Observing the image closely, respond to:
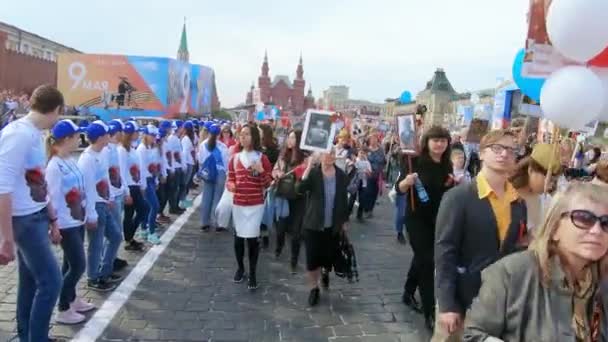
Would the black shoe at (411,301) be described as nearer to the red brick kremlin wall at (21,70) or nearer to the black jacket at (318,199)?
the black jacket at (318,199)

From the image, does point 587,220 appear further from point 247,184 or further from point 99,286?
point 99,286

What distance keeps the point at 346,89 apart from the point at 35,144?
96257 mm

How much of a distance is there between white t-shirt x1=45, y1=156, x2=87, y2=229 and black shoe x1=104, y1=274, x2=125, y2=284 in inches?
53.8

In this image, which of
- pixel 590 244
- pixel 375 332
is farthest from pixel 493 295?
pixel 375 332

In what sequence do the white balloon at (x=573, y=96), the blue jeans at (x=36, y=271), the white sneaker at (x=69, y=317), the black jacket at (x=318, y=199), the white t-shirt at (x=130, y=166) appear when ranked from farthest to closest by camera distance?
1. the white t-shirt at (x=130, y=166)
2. the black jacket at (x=318, y=199)
3. the white sneaker at (x=69, y=317)
4. the blue jeans at (x=36, y=271)
5. the white balloon at (x=573, y=96)

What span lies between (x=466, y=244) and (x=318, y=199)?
248 cm

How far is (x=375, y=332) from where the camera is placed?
193 inches

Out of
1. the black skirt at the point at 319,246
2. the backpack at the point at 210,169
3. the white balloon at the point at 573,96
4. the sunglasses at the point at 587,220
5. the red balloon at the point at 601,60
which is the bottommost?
the black skirt at the point at 319,246

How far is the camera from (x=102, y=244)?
553 centimetres

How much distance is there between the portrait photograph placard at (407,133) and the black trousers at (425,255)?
0.66 m

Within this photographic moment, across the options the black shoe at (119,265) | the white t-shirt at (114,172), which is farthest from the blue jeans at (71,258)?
the black shoe at (119,265)

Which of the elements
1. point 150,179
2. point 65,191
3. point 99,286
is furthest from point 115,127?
point 65,191

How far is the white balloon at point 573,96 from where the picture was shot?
3.48m

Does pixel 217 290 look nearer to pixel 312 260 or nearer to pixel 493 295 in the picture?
pixel 312 260
